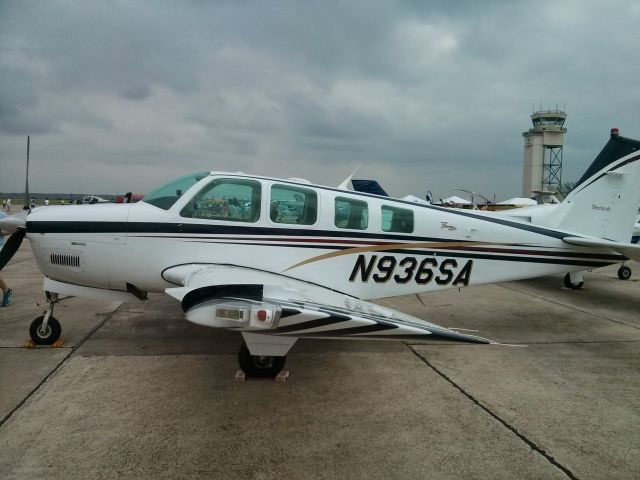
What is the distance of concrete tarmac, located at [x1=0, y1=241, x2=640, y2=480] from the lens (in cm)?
281

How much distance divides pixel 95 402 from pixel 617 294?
1054 centimetres

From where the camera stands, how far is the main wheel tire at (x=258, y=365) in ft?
13.5

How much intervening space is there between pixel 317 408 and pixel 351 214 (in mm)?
2321

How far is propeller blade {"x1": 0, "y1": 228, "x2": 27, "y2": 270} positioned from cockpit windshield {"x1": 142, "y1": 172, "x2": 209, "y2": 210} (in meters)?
1.53

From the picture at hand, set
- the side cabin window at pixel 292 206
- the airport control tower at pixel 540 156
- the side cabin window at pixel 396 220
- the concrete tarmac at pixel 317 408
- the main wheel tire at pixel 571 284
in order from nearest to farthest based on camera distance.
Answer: the concrete tarmac at pixel 317 408, the side cabin window at pixel 292 206, the side cabin window at pixel 396 220, the main wheel tire at pixel 571 284, the airport control tower at pixel 540 156

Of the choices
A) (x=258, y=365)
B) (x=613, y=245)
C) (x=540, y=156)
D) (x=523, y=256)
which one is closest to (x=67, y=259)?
(x=258, y=365)

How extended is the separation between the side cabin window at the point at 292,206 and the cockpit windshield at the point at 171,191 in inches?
35.7

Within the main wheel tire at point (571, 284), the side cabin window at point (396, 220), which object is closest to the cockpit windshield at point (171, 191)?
the side cabin window at point (396, 220)

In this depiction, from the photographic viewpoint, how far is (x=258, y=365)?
4.13 metres

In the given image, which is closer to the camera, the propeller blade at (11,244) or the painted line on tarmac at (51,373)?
the painted line on tarmac at (51,373)

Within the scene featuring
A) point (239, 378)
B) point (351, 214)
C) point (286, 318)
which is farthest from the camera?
point (351, 214)

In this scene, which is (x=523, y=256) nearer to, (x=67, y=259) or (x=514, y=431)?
(x=514, y=431)

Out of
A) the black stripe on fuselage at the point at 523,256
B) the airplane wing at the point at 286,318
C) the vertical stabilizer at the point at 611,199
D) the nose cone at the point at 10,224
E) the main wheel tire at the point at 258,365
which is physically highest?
the vertical stabilizer at the point at 611,199

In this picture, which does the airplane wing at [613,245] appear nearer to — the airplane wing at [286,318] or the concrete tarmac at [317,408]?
the concrete tarmac at [317,408]
